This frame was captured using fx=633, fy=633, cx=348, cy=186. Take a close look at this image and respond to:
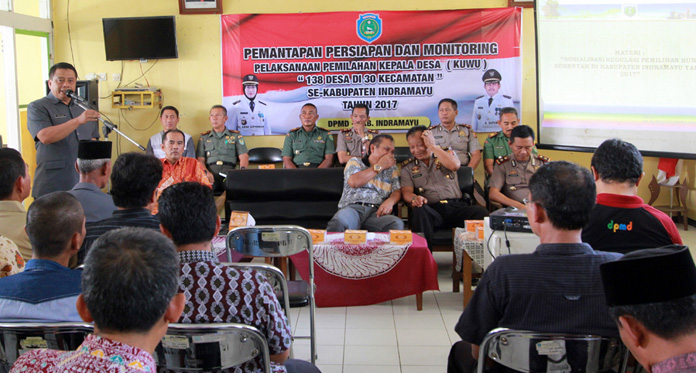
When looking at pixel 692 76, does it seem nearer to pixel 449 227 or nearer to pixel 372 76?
pixel 449 227

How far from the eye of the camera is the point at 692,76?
4.55 m

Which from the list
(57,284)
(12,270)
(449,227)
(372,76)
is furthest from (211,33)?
(57,284)

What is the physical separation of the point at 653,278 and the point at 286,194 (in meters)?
4.04

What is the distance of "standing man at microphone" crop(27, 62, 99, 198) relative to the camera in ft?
14.5

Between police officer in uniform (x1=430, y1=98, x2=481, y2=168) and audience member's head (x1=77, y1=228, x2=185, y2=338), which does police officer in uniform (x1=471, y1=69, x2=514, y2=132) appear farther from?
audience member's head (x1=77, y1=228, x2=185, y2=338)

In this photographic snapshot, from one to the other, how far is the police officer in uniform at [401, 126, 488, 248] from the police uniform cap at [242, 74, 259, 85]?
2.49m

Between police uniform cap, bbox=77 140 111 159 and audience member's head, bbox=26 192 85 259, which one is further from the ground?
police uniform cap, bbox=77 140 111 159

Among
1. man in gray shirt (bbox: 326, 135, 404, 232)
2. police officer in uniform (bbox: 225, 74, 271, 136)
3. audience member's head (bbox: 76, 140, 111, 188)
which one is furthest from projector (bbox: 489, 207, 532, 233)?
police officer in uniform (bbox: 225, 74, 271, 136)

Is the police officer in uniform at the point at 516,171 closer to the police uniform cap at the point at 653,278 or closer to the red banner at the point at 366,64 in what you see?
the red banner at the point at 366,64

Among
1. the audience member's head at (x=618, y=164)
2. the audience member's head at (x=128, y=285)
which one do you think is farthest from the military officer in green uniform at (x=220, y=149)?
the audience member's head at (x=128, y=285)

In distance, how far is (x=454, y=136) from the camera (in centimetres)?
649

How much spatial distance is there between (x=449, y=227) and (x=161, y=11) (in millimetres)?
4137

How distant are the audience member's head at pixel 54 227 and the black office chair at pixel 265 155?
188 inches

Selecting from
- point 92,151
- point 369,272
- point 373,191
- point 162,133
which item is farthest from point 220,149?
point 92,151
